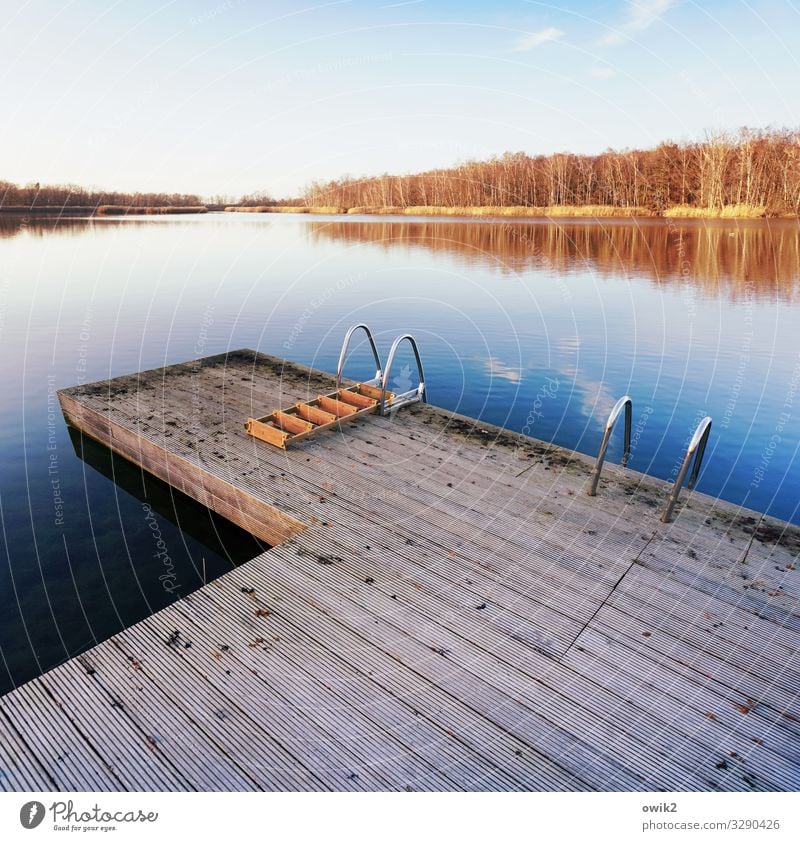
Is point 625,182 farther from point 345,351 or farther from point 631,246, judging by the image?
point 345,351

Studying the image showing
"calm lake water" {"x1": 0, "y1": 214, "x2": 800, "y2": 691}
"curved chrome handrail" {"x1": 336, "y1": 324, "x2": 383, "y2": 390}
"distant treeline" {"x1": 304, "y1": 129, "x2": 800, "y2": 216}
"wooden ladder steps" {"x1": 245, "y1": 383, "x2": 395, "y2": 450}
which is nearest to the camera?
"calm lake water" {"x1": 0, "y1": 214, "x2": 800, "y2": 691}

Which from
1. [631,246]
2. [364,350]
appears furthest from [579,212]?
[364,350]

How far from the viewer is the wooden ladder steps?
11258 mm

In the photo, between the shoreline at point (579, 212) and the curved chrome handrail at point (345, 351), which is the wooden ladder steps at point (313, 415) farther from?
the shoreline at point (579, 212)

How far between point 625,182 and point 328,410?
2855 inches

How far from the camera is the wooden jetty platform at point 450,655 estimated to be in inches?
201

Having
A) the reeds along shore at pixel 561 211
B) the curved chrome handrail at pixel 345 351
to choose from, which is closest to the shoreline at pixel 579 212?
the reeds along shore at pixel 561 211

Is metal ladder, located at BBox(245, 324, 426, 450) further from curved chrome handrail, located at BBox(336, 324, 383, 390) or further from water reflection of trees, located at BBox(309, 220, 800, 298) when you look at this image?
water reflection of trees, located at BBox(309, 220, 800, 298)

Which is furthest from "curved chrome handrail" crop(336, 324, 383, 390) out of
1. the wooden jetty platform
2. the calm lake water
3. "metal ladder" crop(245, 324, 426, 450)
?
the wooden jetty platform

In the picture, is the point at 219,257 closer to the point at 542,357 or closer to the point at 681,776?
the point at 542,357

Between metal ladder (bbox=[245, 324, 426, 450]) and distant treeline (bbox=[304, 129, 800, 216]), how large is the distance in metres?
43.9

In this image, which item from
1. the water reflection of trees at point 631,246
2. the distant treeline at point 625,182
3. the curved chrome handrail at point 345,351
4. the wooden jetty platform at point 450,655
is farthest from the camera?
the distant treeline at point 625,182

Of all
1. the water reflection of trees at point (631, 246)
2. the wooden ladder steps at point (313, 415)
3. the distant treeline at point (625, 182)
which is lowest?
the wooden ladder steps at point (313, 415)

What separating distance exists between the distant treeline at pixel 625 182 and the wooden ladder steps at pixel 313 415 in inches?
1731
